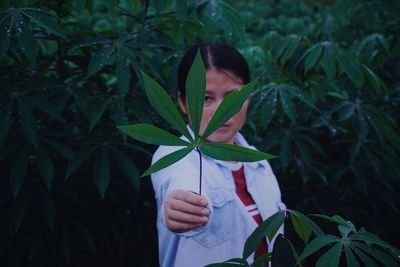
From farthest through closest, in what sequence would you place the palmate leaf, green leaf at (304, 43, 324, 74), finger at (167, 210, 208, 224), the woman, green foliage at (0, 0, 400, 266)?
green leaf at (304, 43, 324, 74), green foliage at (0, 0, 400, 266), the palmate leaf, the woman, finger at (167, 210, 208, 224)

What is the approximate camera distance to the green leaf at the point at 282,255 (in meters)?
0.58

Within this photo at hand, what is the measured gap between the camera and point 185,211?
616 millimetres

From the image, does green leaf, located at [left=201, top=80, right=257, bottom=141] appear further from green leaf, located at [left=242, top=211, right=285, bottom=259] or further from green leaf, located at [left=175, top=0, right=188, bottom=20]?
green leaf, located at [left=175, top=0, right=188, bottom=20]

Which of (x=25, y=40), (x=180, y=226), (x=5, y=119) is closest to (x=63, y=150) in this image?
(x=5, y=119)

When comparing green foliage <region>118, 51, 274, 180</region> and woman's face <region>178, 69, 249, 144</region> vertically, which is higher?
woman's face <region>178, 69, 249, 144</region>

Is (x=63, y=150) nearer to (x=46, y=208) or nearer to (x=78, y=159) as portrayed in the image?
(x=78, y=159)

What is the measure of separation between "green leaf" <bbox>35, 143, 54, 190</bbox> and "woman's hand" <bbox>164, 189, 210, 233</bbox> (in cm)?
48

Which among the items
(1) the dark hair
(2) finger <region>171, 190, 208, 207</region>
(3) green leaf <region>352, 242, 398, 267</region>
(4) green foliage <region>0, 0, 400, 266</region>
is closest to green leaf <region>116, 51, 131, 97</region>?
(4) green foliage <region>0, 0, 400, 266</region>

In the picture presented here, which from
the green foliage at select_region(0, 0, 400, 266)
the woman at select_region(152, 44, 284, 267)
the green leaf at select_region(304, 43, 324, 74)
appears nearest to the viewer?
the woman at select_region(152, 44, 284, 267)

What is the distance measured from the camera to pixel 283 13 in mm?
3744

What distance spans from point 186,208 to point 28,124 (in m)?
0.57

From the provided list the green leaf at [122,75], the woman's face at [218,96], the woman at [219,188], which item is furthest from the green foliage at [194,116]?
the green leaf at [122,75]

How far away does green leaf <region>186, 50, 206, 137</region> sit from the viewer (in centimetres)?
50

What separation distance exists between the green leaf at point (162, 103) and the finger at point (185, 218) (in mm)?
151
